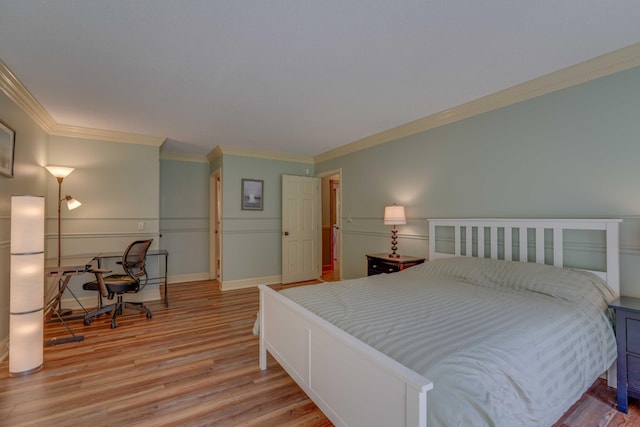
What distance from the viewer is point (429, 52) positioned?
6.90 ft

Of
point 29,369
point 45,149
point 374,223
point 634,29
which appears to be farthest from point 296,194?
point 634,29

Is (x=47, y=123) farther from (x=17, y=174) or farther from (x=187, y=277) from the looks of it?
(x=187, y=277)

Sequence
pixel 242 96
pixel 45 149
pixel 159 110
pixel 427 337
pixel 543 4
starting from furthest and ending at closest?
1. pixel 45 149
2. pixel 159 110
3. pixel 242 96
4. pixel 543 4
5. pixel 427 337

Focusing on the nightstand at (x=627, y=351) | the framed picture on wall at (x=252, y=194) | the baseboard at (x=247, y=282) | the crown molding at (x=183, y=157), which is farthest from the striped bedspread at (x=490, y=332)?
the crown molding at (x=183, y=157)

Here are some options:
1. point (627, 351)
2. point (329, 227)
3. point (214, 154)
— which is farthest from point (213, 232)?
point (627, 351)

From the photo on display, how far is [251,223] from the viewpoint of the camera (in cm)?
515

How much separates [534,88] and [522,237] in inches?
51.6

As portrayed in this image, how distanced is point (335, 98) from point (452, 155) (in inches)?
57.6

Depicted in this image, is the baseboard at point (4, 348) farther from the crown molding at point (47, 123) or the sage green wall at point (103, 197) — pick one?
the crown molding at point (47, 123)

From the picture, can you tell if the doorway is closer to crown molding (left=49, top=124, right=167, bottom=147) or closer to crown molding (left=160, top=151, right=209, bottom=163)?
crown molding (left=160, top=151, right=209, bottom=163)

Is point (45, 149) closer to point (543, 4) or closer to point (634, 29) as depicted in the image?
point (543, 4)

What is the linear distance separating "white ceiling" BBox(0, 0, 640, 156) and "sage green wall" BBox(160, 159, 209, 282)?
6.48 feet

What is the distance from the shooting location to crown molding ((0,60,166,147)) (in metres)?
2.43

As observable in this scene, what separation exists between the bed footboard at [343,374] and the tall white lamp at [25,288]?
1854 millimetres
